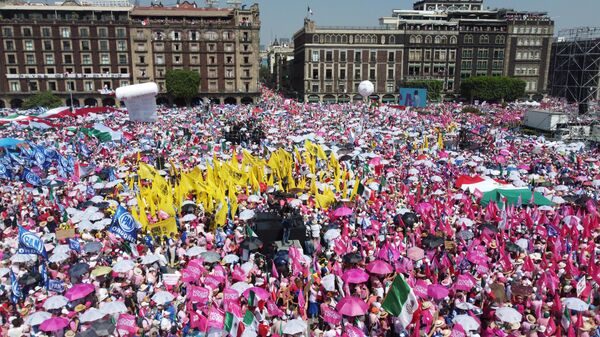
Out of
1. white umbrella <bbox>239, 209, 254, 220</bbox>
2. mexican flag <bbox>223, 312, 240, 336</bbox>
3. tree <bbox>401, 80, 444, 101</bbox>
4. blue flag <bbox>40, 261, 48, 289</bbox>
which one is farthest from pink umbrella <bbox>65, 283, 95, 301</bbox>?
tree <bbox>401, 80, 444, 101</bbox>

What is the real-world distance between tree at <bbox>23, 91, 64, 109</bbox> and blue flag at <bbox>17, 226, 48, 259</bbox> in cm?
5696

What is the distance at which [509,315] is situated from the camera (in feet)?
39.4

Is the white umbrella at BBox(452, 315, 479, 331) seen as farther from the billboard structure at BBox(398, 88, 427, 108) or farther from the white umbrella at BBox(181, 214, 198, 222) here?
the billboard structure at BBox(398, 88, 427, 108)

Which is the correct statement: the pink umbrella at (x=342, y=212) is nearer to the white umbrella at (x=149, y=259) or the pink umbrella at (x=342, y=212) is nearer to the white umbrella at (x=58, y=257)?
the white umbrella at (x=149, y=259)

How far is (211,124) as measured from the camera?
48406mm

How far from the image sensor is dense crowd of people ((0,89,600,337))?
12.7 meters

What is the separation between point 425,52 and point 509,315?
79.4 m

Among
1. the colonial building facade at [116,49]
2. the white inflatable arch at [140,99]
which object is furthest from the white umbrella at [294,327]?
the colonial building facade at [116,49]

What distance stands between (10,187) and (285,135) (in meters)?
22.3

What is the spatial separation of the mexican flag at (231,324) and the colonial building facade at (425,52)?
3003 inches

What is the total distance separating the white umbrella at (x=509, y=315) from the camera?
11.9 metres

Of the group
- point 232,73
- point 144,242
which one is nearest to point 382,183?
point 144,242

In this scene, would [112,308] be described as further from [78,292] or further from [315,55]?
[315,55]

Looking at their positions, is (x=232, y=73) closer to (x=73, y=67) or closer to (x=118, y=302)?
(x=73, y=67)
